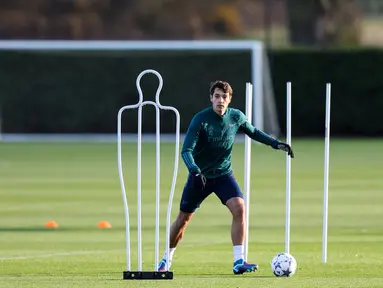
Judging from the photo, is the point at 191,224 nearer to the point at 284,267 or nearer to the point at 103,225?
the point at 103,225

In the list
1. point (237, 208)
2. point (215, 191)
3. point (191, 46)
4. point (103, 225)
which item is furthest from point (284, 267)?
point (191, 46)

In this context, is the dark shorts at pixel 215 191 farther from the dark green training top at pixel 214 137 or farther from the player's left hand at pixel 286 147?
the player's left hand at pixel 286 147

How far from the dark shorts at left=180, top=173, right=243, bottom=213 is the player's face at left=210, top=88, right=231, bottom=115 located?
76 cm

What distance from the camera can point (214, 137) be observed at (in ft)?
43.2

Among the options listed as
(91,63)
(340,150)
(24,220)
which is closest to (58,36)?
(91,63)

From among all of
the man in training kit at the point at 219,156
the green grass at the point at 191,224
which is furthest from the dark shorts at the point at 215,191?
the green grass at the point at 191,224

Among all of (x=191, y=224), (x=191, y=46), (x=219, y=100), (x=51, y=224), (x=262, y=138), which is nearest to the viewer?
(x=219, y=100)

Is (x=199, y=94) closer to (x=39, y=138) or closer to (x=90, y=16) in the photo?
(x=39, y=138)

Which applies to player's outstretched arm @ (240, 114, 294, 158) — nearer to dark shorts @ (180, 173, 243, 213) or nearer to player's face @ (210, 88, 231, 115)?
player's face @ (210, 88, 231, 115)

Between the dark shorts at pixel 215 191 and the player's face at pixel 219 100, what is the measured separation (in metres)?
0.76

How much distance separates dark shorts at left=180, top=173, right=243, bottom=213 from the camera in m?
13.3

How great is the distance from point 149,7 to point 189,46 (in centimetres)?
2437

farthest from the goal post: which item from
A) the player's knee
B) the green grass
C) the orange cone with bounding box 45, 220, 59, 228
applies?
the player's knee

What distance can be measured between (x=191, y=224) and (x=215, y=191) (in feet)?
17.8
